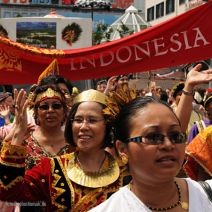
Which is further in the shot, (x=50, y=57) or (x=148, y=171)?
(x=50, y=57)

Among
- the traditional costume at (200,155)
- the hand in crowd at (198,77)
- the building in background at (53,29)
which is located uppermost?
the building in background at (53,29)

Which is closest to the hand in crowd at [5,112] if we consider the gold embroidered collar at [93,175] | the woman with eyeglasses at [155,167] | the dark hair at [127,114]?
the gold embroidered collar at [93,175]

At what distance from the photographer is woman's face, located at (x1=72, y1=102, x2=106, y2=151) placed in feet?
8.70

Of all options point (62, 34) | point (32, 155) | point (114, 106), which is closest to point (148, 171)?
point (114, 106)

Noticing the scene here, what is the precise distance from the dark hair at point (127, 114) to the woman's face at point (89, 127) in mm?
689

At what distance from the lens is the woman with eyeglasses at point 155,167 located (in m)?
1.73

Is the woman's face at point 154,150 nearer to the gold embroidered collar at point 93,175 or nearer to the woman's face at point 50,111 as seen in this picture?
the gold embroidered collar at point 93,175

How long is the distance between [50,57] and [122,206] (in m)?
2.80

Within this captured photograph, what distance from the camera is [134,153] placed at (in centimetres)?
179

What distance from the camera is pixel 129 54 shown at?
4.31m

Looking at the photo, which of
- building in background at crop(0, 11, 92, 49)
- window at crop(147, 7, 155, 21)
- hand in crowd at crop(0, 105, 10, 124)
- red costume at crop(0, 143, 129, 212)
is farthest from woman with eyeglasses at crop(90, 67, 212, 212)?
window at crop(147, 7, 155, 21)

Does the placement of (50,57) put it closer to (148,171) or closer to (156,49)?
(156,49)

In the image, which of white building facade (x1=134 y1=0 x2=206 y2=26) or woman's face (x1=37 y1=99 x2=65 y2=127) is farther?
white building facade (x1=134 y1=0 x2=206 y2=26)

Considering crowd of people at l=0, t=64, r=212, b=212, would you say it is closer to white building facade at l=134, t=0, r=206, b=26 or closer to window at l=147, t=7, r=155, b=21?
white building facade at l=134, t=0, r=206, b=26
